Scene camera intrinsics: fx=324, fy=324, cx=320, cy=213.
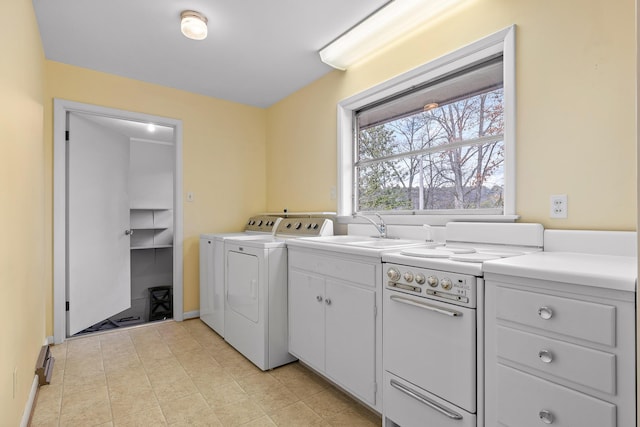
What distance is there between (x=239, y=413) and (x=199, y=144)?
2.68 m

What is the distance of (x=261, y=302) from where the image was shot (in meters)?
2.29

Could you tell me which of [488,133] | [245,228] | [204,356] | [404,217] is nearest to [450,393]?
[404,217]

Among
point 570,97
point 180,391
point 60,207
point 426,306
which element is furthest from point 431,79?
point 60,207

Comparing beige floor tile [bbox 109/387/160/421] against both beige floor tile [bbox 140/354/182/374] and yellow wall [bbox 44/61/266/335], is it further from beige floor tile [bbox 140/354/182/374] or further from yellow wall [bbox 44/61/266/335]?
yellow wall [bbox 44/61/266/335]

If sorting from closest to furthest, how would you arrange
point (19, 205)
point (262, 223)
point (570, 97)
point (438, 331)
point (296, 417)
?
point (438, 331), point (570, 97), point (19, 205), point (296, 417), point (262, 223)

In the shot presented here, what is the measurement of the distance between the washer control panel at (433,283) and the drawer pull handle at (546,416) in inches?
14.3

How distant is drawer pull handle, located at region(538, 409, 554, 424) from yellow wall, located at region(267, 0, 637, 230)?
85 centimetres

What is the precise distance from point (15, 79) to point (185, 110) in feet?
6.37

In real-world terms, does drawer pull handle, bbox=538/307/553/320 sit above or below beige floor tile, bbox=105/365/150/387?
above

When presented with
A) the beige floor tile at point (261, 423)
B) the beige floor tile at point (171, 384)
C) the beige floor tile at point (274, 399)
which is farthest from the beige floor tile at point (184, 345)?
the beige floor tile at point (261, 423)

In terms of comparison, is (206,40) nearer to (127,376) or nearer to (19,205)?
(19,205)

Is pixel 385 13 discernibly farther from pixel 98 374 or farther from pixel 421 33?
pixel 98 374

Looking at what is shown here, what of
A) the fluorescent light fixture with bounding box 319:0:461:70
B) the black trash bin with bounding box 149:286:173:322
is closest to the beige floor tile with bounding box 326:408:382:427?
the fluorescent light fixture with bounding box 319:0:461:70

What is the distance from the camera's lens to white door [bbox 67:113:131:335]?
294 centimetres
